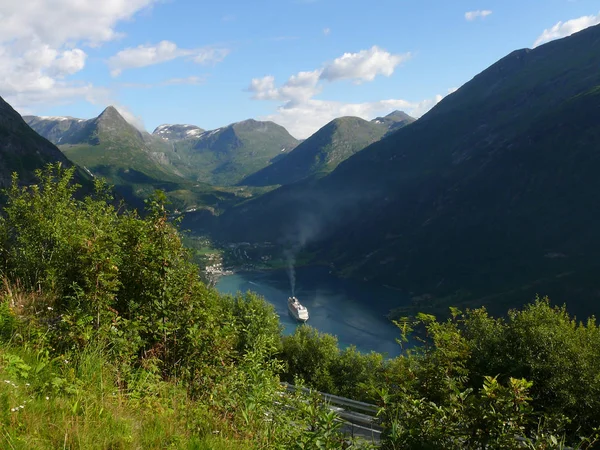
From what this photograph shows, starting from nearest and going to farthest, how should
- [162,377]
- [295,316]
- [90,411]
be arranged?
1. [90,411]
2. [162,377]
3. [295,316]

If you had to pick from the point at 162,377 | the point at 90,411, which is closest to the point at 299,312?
the point at 162,377

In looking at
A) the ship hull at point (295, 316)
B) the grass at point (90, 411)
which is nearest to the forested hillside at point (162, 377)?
the grass at point (90, 411)

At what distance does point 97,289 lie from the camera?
8164 millimetres

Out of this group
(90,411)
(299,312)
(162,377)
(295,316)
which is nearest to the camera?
(90,411)

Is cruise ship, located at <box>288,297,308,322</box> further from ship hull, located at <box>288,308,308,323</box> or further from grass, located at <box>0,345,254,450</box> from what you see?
grass, located at <box>0,345,254,450</box>

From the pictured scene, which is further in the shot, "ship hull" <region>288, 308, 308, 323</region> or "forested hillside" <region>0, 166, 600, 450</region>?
"ship hull" <region>288, 308, 308, 323</region>

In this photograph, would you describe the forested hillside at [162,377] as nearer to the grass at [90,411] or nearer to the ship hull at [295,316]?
the grass at [90,411]

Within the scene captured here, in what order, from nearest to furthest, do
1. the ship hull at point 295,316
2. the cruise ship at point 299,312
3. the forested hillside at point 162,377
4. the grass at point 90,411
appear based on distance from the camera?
1. the grass at point 90,411
2. the forested hillside at point 162,377
3. the ship hull at point 295,316
4. the cruise ship at point 299,312

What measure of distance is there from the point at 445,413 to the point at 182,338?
552cm

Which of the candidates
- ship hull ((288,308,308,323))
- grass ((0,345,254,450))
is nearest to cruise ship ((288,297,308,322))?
ship hull ((288,308,308,323))

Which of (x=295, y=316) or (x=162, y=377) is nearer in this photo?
(x=162, y=377)

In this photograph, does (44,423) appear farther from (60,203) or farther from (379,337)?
(379,337)

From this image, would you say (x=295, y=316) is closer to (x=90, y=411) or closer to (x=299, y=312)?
(x=299, y=312)

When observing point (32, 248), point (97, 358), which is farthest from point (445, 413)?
point (32, 248)
